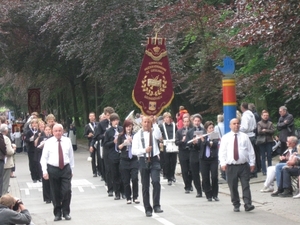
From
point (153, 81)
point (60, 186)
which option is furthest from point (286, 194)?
point (60, 186)

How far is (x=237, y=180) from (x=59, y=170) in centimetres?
343

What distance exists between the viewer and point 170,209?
15336 mm

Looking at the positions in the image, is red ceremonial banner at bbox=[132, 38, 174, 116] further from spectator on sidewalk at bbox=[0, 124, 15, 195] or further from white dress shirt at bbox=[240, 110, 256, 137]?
white dress shirt at bbox=[240, 110, 256, 137]

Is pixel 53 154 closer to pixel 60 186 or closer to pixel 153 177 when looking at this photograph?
pixel 60 186

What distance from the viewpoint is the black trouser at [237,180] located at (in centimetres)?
1452

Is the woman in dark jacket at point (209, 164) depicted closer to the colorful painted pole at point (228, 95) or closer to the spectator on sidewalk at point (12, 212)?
the colorful painted pole at point (228, 95)

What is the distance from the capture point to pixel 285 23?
41.2 ft

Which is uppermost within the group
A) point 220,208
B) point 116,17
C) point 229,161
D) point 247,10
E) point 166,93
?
point 116,17

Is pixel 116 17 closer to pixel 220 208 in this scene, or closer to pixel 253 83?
pixel 253 83

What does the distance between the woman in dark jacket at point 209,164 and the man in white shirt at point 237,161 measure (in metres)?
1.60

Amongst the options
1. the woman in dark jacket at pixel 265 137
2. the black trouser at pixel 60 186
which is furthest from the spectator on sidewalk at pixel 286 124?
the black trouser at pixel 60 186

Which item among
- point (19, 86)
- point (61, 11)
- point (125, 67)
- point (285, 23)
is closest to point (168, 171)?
point (285, 23)

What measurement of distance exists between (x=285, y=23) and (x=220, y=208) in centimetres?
450

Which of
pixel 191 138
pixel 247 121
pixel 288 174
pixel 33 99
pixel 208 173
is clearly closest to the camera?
pixel 208 173
